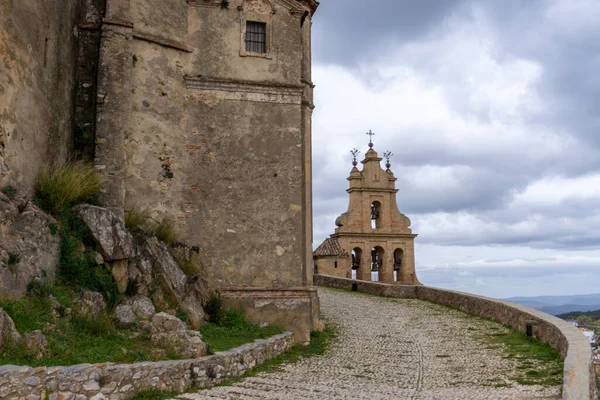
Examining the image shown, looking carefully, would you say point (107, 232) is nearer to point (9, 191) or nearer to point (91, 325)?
point (9, 191)

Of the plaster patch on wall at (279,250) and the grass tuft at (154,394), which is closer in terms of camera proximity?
the grass tuft at (154,394)

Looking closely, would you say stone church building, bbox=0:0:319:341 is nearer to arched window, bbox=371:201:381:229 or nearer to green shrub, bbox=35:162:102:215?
green shrub, bbox=35:162:102:215

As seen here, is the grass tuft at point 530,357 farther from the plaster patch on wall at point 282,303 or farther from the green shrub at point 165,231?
the green shrub at point 165,231

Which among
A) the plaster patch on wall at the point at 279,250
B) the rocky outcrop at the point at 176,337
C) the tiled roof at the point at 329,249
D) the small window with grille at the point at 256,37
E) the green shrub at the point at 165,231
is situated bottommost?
the rocky outcrop at the point at 176,337

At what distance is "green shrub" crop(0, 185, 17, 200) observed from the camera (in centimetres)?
967

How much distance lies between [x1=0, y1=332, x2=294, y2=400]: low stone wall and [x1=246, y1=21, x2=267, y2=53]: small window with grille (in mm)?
8268

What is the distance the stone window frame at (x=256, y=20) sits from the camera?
15117 millimetres

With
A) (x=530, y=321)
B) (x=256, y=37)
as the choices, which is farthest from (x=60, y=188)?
(x=530, y=321)

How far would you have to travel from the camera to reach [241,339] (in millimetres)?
12031

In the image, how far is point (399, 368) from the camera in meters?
12.2

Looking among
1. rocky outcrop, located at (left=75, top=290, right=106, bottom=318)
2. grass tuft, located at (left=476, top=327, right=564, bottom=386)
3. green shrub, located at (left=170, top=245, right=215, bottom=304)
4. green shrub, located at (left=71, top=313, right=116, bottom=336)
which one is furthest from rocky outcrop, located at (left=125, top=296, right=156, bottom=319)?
grass tuft, located at (left=476, top=327, right=564, bottom=386)

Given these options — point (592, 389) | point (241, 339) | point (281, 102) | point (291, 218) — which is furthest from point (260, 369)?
point (281, 102)

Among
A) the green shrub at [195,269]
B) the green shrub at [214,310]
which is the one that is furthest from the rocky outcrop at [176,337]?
the green shrub at [195,269]

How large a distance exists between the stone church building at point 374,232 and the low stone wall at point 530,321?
653 cm
